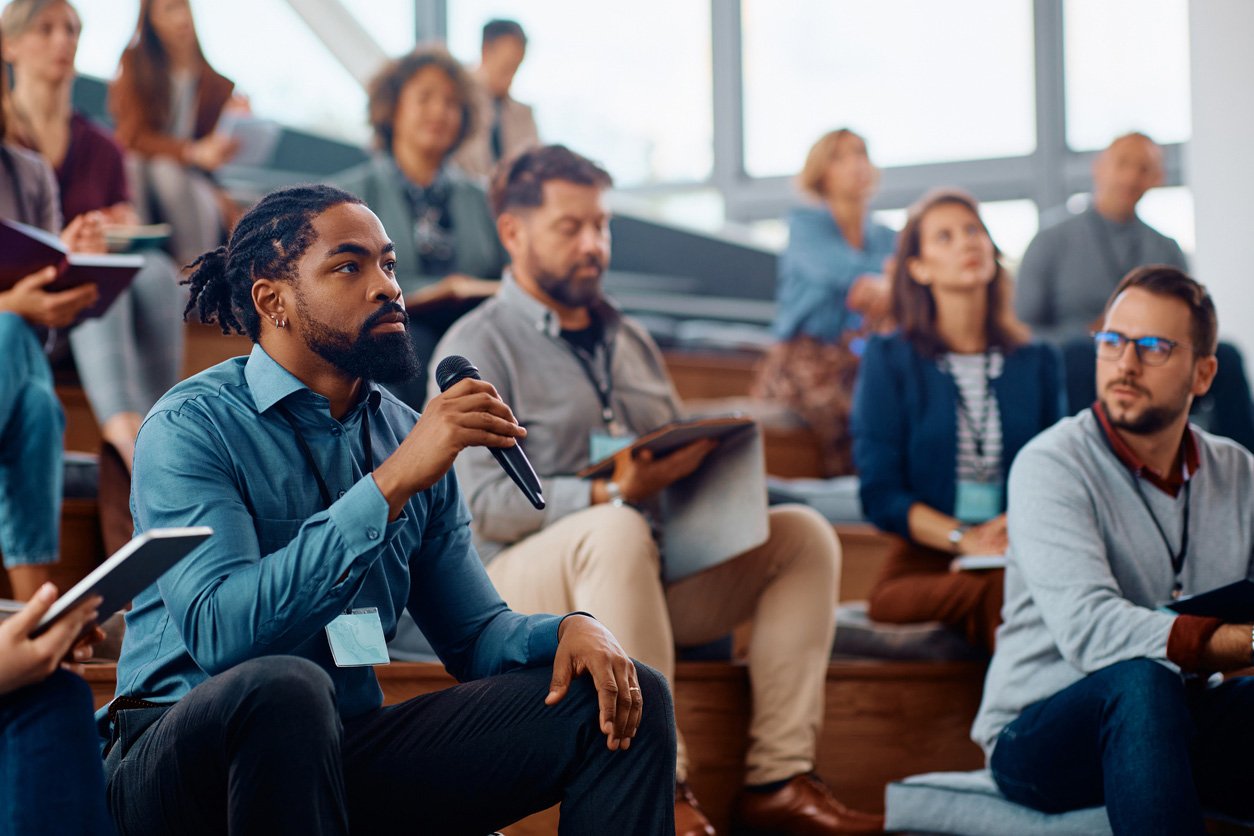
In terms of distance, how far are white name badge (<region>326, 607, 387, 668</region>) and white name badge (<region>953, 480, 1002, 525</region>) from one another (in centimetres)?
144

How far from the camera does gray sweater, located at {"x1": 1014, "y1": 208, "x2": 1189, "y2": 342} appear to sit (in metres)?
3.85

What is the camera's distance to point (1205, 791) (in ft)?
6.13

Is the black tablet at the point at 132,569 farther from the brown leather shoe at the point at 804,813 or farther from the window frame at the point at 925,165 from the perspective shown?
the window frame at the point at 925,165

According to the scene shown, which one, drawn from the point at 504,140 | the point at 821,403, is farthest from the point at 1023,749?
the point at 504,140

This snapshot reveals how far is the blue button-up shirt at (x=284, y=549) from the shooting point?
1267 mm

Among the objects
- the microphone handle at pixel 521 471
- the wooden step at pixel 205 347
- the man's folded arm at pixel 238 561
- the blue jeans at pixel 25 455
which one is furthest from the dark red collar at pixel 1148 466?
the wooden step at pixel 205 347

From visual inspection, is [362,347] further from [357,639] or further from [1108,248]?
[1108,248]

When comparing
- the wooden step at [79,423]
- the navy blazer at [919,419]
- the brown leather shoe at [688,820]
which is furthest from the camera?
the wooden step at [79,423]

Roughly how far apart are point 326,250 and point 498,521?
82 cm

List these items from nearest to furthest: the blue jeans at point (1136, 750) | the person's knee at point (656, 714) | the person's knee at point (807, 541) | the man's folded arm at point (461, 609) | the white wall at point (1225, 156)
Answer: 1. the person's knee at point (656, 714)
2. the man's folded arm at point (461, 609)
3. the blue jeans at point (1136, 750)
4. the person's knee at point (807, 541)
5. the white wall at point (1225, 156)

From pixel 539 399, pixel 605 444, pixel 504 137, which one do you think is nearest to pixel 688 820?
pixel 605 444

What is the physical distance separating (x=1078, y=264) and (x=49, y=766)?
330cm

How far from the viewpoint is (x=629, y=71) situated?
21.4ft

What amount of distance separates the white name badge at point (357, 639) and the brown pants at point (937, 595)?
1.32m
